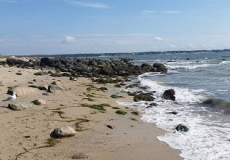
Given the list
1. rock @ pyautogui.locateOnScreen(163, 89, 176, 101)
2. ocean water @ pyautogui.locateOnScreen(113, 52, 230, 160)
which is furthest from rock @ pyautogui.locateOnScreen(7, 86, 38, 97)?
rock @ pyautogui.locateOnScreen(163, 89, 176, 101)

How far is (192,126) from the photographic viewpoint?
12.3 m

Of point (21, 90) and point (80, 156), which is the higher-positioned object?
point (21, 90)

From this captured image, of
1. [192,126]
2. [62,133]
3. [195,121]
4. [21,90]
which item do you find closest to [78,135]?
[62,133]

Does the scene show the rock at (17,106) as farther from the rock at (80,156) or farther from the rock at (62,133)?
the rock at (80,156)

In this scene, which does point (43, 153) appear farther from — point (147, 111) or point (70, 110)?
point (147, 111)

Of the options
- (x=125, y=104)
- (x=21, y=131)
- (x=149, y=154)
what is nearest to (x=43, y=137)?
(x=21, y=131)

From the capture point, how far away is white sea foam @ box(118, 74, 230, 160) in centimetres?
913

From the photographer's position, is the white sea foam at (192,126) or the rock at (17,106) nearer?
the white sea foam at (192,126)

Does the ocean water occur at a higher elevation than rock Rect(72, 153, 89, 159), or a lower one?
lower

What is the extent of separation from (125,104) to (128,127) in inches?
222

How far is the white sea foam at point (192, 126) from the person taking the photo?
9.13 meters

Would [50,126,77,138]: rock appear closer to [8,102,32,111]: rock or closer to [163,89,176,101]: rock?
[8,102,32,111]: rock

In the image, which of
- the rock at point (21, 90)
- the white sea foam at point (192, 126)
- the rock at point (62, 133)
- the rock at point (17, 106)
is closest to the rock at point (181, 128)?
the white sea foam at point (192, 126)

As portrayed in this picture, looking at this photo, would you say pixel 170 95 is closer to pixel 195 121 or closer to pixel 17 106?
pixel 195 121
